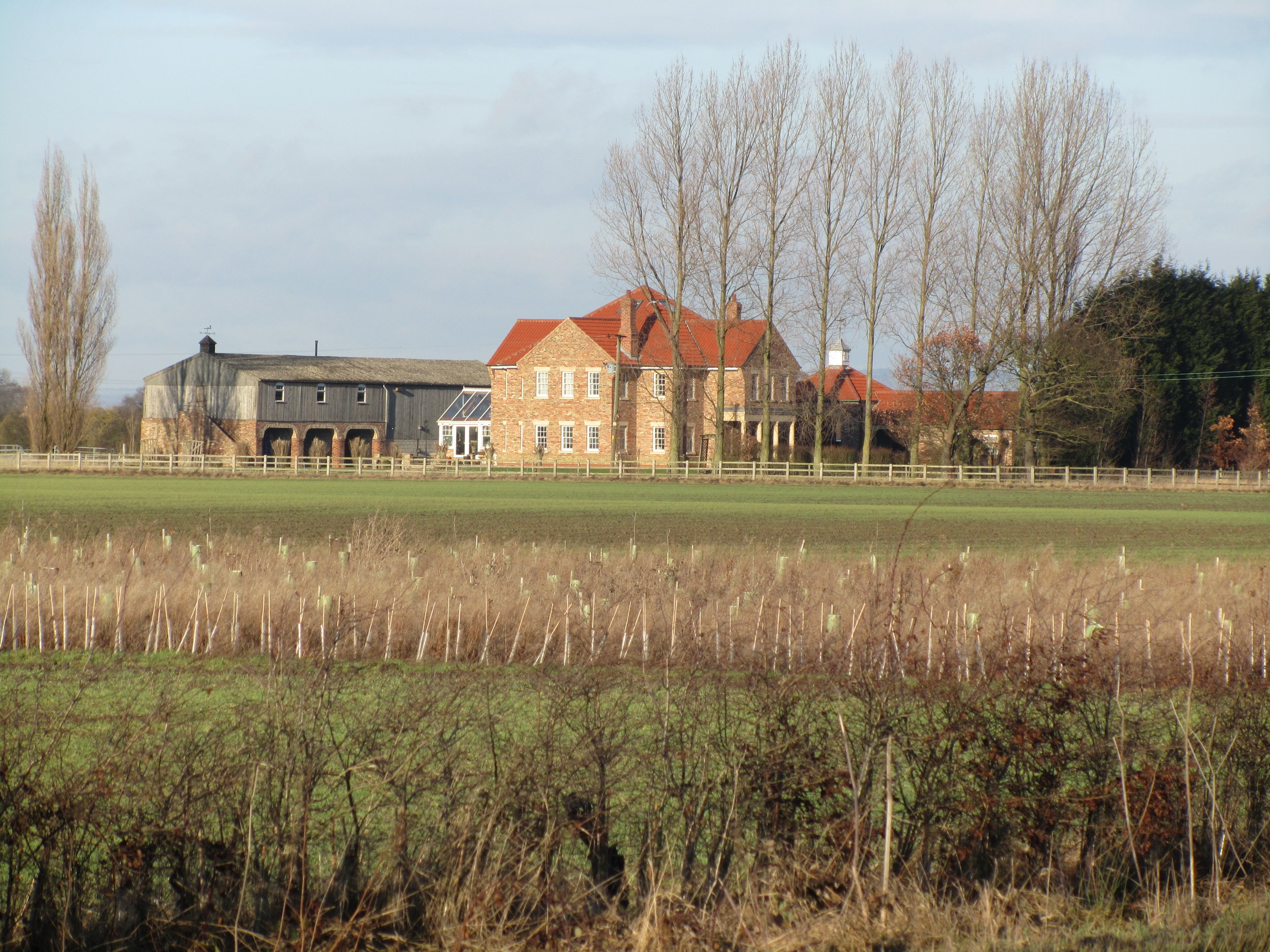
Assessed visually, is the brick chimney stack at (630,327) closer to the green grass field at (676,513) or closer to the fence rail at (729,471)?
the fence rail at (729,471)

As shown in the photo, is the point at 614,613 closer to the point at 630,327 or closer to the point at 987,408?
the point at 987,408

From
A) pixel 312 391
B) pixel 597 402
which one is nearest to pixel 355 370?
pixel 312 391

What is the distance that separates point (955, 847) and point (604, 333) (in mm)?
61046

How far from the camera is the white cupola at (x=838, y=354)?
86.6 metres

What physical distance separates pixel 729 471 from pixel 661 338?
1442 centimetres

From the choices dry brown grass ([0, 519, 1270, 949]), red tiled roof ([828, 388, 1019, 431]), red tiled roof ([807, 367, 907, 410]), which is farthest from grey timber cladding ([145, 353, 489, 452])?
dry brown grass ([0, 519, 1270, 949])

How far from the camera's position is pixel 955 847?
548 cm

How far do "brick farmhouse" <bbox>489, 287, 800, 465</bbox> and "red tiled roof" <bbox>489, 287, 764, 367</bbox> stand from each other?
0.08 m

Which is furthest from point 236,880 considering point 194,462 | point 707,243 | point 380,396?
point 380,396

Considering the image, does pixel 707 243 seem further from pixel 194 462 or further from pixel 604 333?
pixel 194 462

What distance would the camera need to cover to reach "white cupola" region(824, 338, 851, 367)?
8656 cm

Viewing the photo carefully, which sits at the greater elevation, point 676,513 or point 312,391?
point 312,391

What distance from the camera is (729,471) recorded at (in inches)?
2104

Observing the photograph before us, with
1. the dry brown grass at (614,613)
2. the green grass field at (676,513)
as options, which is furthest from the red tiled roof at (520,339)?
the dry brown grass at (614,613)
